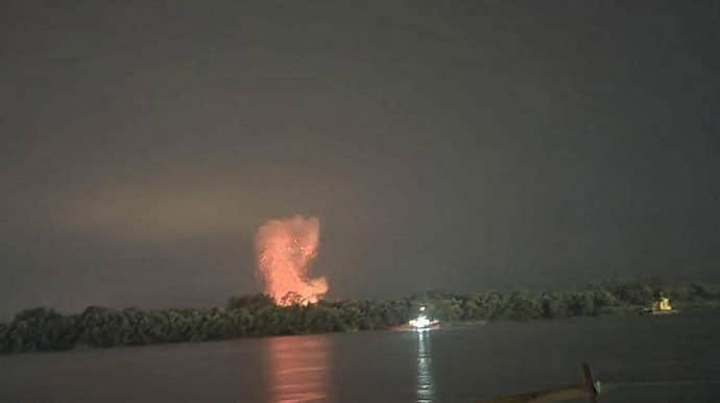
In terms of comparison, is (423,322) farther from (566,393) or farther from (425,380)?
(566,393)

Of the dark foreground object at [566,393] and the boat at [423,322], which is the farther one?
the boat at [423,322]

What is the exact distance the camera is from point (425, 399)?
43.5 m

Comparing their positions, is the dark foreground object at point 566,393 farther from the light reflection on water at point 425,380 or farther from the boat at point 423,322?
the boat at point 423,322

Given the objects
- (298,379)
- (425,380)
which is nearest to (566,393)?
(425,380)

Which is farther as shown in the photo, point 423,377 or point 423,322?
point 423,322

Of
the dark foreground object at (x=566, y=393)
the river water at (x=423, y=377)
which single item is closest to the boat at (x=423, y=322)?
the river water at (x=423, y=377)

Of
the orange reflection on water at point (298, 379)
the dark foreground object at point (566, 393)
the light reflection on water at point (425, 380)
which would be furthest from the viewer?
the orange reflection on water at point (298, 379)

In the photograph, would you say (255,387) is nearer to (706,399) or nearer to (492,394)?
(492,394)

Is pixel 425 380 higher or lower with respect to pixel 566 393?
lower

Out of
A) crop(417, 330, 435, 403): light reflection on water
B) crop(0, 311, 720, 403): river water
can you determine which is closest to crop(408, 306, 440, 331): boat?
crop(0, 311, 720, 403): river water

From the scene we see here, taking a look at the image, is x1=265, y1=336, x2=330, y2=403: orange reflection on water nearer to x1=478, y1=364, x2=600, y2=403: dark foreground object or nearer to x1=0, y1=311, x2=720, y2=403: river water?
x1=0, y1=311, x2=720, y2=403: river water

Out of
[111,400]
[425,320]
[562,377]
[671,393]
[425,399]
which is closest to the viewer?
[671,393]

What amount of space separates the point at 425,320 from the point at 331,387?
141 metres

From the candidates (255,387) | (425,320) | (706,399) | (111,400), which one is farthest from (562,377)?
(425,320)
